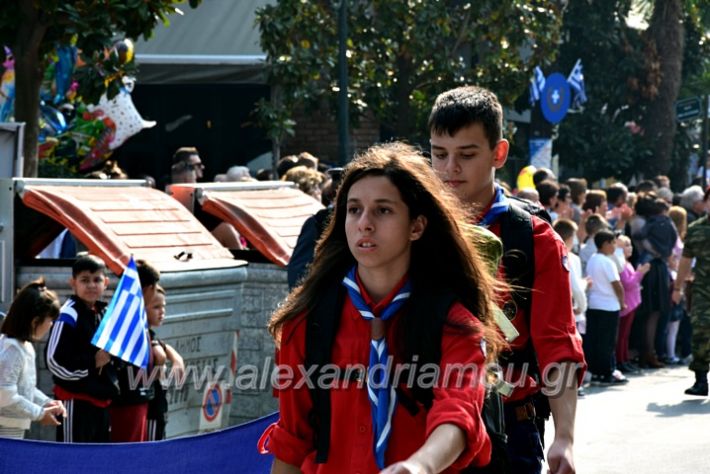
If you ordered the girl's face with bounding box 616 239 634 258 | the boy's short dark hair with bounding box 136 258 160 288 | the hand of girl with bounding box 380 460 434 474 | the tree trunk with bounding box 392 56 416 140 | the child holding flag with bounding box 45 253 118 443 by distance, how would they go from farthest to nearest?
1. the tree trunk with bounding box 392 56 416 140
2. the girl's face with bounding box 616 239 634 258
3. the boy's short dark hair with bounding box 136 258 160 288
4. the child holding flag with bounding box 45 253 118 443
5. the hand of girl with bounding box 380 460 434 474

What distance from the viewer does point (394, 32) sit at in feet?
66.3

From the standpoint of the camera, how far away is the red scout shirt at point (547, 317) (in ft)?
15.8

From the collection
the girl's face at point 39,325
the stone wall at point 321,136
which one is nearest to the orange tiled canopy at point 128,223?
the girl's face at point 39,325

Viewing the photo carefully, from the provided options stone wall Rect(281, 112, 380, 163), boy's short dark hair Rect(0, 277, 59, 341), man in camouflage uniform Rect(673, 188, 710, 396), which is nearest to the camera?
boy's short dark hair Rect(0, 277, 59, 341)

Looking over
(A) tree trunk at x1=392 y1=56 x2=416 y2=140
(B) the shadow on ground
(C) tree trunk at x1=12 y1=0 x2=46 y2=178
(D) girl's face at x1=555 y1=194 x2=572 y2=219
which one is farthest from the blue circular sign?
(C) tree trunk at x1=12 y1=0 x2=46 y2=178

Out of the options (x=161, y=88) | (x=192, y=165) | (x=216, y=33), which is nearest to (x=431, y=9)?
(x=216, y=33)

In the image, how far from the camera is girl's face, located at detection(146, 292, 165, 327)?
8.55m

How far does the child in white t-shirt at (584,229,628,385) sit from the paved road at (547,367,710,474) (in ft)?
1.04

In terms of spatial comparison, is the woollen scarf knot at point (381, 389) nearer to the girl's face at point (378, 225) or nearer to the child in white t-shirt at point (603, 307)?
the girl's face at point (378, 225)

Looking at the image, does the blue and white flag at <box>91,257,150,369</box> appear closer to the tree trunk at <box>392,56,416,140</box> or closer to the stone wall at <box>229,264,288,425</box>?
the stone wall at <box>229,264,288,425</box>

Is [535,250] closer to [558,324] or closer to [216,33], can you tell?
[558,324]

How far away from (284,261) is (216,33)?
1248 centimetres

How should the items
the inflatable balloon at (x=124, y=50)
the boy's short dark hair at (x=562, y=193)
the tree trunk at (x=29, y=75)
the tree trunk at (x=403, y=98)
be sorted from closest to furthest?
1. the tree trunk at (x=29, y=75)
2. the inflatable balloon at (x=124, y=50)
3. the boy's short dark hair at (x=562, y=193)
4. the tree trunk at (x=403, y=98)

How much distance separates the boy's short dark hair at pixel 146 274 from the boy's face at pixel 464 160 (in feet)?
12.8
